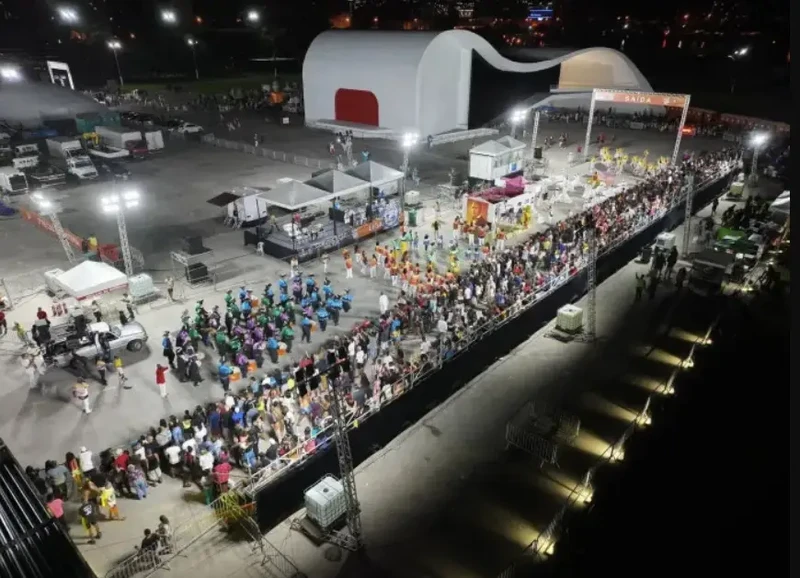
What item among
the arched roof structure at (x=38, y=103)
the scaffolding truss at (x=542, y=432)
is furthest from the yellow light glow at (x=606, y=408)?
the arched roof structure at (x=38, y=103)

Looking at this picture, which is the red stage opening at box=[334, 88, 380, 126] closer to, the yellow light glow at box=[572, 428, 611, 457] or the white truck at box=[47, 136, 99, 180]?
the white truck at box=[47, 136, 99, 180]

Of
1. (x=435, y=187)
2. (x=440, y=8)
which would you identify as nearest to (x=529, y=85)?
(x=435, y=187)

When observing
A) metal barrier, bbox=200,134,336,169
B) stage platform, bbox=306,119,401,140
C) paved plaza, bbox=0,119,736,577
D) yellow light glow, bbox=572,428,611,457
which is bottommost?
paved plaza, bbox=0,119,736,577


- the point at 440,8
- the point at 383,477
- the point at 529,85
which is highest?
the point at 440,8

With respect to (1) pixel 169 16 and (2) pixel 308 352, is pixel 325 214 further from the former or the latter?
(1) pixel 169 16

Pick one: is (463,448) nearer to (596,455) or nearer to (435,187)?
(596,455)

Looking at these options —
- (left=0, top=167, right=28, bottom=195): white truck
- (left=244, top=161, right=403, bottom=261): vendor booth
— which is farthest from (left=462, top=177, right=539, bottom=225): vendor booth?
(left=0, top=167, right=28, bottom=195): white truck
